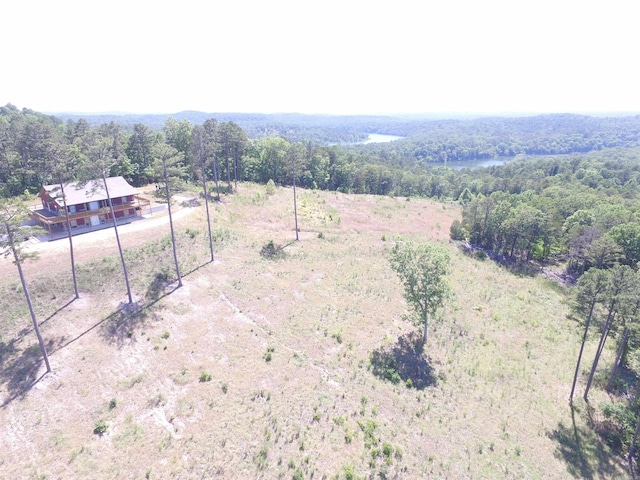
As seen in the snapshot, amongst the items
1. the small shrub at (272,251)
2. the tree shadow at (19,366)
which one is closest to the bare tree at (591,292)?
the small shrub at (272,251)

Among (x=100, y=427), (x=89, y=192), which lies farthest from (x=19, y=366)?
(x=89, y=192)

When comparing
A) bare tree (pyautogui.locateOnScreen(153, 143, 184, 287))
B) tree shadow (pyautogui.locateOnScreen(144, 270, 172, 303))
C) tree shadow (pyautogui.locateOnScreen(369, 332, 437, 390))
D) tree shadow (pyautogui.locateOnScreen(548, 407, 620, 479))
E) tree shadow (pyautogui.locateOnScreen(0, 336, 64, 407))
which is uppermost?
bare tree (pyautogui.locateOnScreen(153, 143, 184, 287))

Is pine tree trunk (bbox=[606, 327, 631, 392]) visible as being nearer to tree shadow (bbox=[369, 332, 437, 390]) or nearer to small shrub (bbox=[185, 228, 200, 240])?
tree shadow (bbox=[369, 332, 437, 390])

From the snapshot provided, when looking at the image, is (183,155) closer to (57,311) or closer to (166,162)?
(166,162)

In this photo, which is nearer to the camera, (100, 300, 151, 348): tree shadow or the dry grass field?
the dry grass field

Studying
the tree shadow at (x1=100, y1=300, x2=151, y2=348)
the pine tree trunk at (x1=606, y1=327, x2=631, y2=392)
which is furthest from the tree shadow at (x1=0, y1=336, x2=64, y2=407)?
the pine tree trunk at (x1=606, y1=327, x2=631, y2=392)

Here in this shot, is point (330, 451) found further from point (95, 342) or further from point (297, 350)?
point (95, 342)

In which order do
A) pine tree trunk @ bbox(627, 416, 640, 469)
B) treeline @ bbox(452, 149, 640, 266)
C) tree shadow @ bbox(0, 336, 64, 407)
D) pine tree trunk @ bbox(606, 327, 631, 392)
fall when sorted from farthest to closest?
treeline @ bbox(452, 149, 640, 266), pine tree trunk @ bbox(606, 327, 631, 392), tree shadow @ bbox(0, 336, 64, 407), pine tree trunk @ bbox(627, 416, 640, 469)
